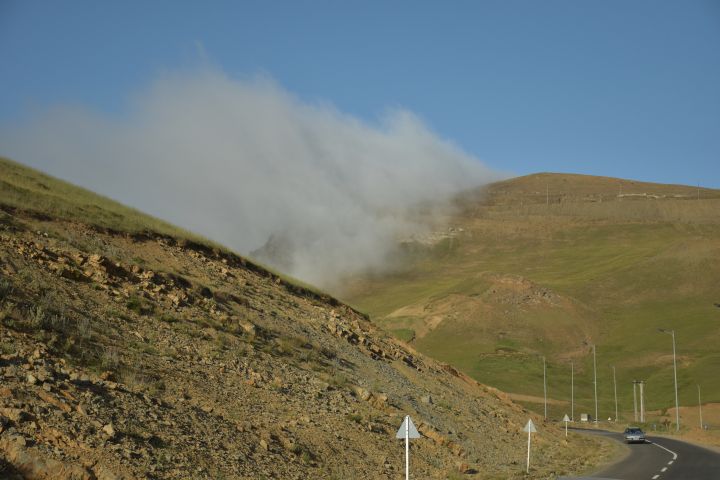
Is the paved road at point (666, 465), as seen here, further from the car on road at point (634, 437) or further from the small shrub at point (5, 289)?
the small shrub at point (5, 289)

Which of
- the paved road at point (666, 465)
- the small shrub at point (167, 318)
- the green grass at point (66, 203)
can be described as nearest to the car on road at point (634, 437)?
the paved road at point (666, 465)

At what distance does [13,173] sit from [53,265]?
1412cm

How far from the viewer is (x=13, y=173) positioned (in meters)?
33.5

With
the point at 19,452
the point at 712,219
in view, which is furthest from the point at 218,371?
the point at 712,219

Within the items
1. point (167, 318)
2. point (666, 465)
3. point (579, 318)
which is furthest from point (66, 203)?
point (579, 318)

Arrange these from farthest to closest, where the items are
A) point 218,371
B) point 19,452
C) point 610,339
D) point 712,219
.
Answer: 1. point 712,219
2. point 610,339
3. point 218,371
4. point 19,452

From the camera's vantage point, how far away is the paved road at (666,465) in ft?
86.3

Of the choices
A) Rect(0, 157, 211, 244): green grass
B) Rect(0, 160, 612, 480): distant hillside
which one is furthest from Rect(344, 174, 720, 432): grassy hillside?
Rect(0, 157, 211, 244): green grass

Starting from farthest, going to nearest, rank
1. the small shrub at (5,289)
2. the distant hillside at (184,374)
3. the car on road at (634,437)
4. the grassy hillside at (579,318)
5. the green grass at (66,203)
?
the grassy hillside at (579,318)
the car on road at (634,437)
the green grass at (66,203)
the small shrub at (5,289)
the distant hillside at (184,374)

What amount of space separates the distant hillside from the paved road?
216 centimetres

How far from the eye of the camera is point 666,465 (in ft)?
102

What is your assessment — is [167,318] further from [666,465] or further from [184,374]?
[666,465]

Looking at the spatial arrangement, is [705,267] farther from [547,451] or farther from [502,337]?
[547,451]

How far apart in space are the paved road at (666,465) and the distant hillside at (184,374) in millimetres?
2155
